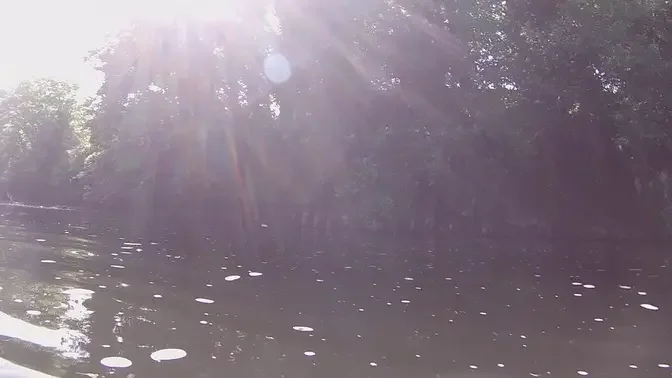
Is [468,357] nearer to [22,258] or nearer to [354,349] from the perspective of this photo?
[354,349]

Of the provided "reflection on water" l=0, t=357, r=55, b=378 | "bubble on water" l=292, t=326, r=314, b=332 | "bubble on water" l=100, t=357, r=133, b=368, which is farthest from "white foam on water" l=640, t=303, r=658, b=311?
"reflection on water" l=0, t=357, r=55, b=378

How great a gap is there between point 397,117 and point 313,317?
2469 cm

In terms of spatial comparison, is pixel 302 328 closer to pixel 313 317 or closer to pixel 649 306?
pixel 313 317

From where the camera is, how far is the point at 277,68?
120 ft

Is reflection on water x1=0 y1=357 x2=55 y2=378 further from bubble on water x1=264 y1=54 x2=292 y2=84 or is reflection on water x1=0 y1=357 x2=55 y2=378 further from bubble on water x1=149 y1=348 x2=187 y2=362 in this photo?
bubble on water x1=264 y1=54 x2=292 y2=84

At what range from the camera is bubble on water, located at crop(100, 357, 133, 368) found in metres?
6.42

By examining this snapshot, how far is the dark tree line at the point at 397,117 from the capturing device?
29.9 metres

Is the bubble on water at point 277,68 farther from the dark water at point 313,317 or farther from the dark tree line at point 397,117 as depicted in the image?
the dark water at point 313,317

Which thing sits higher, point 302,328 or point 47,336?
point 47,336

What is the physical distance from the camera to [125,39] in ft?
135

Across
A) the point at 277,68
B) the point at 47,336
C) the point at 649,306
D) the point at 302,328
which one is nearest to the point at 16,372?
the point at 47,336

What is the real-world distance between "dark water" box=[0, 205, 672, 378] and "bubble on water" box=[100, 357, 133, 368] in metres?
0.09

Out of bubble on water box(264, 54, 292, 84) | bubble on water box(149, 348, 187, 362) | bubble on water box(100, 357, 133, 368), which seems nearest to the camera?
bubble on water box(100, 357, 133, 368)

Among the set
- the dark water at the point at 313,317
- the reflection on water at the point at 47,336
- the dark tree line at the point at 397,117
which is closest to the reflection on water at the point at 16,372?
Answer: the dark water at the point at 313,317
